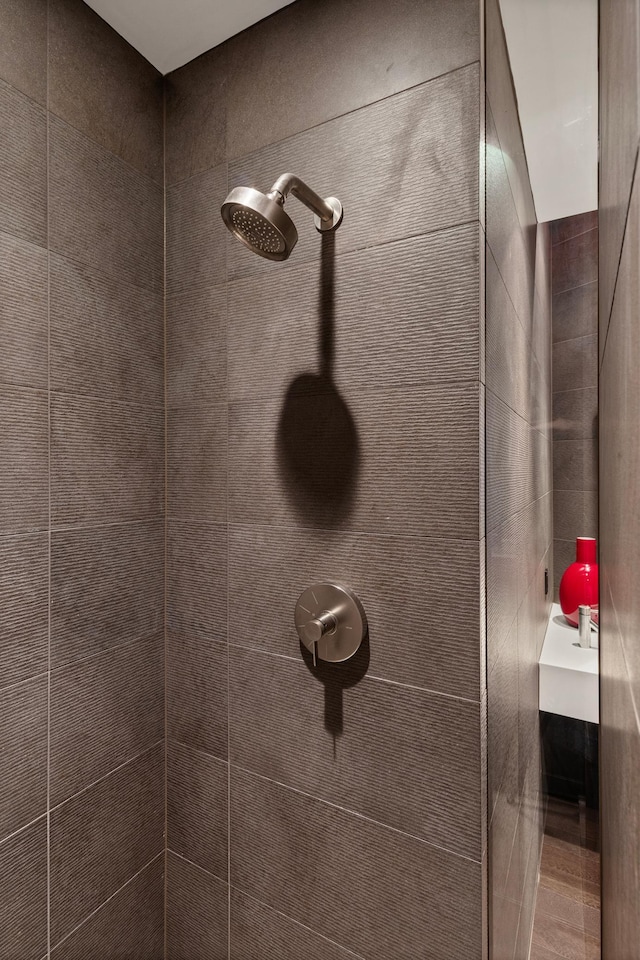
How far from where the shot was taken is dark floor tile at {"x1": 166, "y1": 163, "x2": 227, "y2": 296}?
4.00ft

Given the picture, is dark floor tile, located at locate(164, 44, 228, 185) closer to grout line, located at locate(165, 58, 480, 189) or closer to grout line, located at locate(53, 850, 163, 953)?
grout line, located at locate(165, 58, 480, 189)

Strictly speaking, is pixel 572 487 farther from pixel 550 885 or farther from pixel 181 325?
pixel 181 325

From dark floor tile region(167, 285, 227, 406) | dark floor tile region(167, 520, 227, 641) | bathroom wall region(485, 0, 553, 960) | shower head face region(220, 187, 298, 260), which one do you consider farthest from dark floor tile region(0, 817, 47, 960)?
shower head face region(220, 187, 298, 260)

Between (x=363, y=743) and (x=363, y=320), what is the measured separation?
2.69 feet

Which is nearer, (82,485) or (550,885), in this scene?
(550,885)

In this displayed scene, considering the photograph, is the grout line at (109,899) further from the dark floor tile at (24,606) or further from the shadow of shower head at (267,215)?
the shadow of shower head at (267,215)

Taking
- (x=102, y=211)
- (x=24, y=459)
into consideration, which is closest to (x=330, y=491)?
(x=24, y=459)

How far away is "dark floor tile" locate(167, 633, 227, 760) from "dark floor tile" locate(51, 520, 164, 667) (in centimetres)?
10

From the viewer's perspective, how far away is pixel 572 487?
2.14 feet

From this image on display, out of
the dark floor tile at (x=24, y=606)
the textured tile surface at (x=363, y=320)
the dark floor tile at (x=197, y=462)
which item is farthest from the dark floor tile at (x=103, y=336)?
the dark floor tile at (x=24, y=606)

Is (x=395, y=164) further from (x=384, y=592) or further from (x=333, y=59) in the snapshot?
(x=384, y=592)

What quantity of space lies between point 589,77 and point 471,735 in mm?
956

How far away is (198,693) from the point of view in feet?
4.14

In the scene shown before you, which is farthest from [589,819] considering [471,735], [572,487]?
[572,487]
